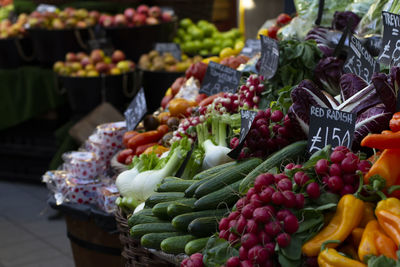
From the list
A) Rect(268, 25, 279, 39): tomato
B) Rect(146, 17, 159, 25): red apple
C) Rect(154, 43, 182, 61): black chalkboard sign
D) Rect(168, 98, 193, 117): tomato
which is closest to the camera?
Rect(168, 98, 193, 117): tomato

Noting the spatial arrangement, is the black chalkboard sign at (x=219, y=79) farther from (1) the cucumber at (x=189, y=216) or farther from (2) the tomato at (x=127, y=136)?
(1) the cucumber at (x=189, y=216)

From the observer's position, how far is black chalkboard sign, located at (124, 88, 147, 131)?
10.3ft

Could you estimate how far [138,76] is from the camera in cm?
530

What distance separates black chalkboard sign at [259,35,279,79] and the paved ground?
181 cm

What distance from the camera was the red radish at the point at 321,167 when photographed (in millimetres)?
1520

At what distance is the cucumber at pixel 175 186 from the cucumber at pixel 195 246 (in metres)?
0.33

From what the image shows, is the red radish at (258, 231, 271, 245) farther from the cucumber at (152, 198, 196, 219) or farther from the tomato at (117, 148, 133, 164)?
the tomato at (117, 148, 133, 164)

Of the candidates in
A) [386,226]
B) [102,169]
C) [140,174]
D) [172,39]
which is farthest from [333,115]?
[172,39]

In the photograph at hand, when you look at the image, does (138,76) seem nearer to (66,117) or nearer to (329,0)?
(66,117)

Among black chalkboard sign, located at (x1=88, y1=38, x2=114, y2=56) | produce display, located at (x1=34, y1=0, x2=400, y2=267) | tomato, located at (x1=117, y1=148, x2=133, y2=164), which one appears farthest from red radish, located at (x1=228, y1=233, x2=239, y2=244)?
black chalkboard sign, located at (x1=88, y1=38, x2=114, y2=56)

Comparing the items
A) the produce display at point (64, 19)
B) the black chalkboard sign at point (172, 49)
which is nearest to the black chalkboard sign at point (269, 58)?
the black chalkboard sign at point (172, 49)

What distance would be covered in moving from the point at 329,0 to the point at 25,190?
140 inches

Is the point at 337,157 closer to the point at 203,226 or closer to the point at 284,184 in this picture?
the point at 284,184

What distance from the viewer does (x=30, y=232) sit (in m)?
4.51
